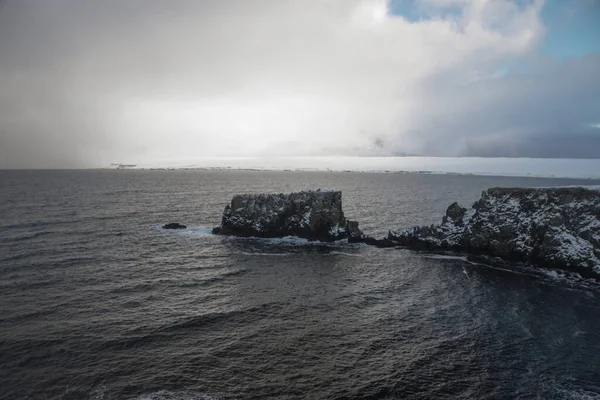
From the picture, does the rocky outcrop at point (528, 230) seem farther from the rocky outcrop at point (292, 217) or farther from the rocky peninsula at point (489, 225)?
the rocky outcrop at point (292, 217)

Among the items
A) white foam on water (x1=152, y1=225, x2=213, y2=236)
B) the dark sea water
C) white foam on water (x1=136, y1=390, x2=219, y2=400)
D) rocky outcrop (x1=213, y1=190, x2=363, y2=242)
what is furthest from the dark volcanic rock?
white foam on water (x1=136, y1=390, x2=219, y2=400)

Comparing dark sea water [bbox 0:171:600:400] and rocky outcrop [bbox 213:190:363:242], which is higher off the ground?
rocky outcrop [bbox 213:190:363:242]

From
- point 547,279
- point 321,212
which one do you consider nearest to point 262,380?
point 547,279

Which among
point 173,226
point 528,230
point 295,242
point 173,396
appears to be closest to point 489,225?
point 528,230

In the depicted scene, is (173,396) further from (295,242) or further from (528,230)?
(528,230)

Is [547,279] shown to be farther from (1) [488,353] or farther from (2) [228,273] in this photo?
(2) [228,273]

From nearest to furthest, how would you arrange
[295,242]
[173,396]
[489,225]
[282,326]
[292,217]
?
[173,396] → [282,326] → [489,225] → [295,242] → [292,217]

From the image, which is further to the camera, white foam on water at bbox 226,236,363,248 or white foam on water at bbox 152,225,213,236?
white foam on water at bbox 152,225,213,236

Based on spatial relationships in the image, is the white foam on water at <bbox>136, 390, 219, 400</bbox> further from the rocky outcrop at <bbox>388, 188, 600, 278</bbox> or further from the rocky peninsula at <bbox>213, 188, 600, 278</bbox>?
the rocky outcrop at <bbox>388, 188, 600, 278</bbox>
